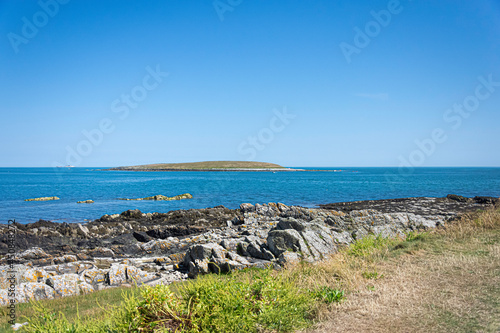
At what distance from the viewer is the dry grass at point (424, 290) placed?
16.8 feet

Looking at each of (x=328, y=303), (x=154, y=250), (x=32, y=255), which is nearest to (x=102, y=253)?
(x=154, y=250)

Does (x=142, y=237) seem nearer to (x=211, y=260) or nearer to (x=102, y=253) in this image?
(x=102, y=253)

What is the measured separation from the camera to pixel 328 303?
6.02 meters

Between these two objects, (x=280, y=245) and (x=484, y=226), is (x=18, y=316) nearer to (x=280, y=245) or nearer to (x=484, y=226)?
(x=280, y=245)

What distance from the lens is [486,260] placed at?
7988 millimetres

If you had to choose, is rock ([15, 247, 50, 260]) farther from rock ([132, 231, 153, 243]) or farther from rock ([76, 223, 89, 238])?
rock ([132, 231, 153, 243])

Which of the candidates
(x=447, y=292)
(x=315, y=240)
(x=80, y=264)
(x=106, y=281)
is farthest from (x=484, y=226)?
(x=80, y=264)

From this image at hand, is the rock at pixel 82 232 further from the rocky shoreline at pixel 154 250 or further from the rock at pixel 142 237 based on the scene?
the rock at pixel 142 237

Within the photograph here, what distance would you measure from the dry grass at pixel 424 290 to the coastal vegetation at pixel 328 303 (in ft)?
0.05

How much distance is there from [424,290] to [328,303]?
2.08 m

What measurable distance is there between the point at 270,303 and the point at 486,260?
19.7 ft

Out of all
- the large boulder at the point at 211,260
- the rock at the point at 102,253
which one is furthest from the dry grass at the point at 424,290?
the rock at the point at 102,253

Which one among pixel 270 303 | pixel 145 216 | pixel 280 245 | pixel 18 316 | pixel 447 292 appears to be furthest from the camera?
pixel 145 216

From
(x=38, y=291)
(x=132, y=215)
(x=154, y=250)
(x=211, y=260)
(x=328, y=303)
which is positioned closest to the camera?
(x=328, y=303)
